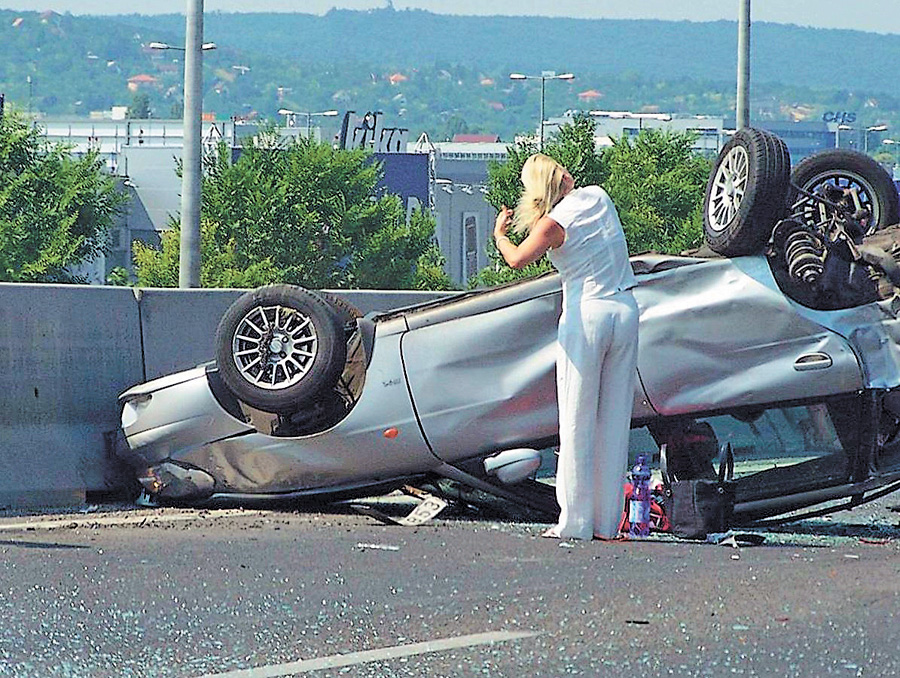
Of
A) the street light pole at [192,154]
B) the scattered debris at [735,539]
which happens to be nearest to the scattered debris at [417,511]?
the scattered debris at [735,539]

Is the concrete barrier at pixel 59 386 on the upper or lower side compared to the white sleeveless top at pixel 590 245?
lower

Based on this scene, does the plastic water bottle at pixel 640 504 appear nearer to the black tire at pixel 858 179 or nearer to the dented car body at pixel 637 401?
the dented car body at pixel 637 401

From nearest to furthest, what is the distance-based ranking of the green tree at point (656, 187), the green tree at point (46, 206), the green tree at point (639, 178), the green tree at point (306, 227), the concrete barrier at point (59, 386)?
the concrete barrier at point (59, 386), the green tree at point (306, 227), the green tree at point (46, 206), the green tree at point (639, 178), the green tree at point (656, 187)

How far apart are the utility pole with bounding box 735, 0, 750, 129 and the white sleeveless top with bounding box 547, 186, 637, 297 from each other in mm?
18201

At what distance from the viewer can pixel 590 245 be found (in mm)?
7867

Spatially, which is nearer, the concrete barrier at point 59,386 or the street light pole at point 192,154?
the concrete barrier at point 59,386

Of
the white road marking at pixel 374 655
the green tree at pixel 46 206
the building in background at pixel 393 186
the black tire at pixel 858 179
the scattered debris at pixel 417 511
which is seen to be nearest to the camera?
the white road marking at pixel 374 655

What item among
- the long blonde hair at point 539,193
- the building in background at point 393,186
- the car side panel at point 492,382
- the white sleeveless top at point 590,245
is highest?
the long blonde hair at point 539,193

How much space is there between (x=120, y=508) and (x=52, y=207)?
40573 mm

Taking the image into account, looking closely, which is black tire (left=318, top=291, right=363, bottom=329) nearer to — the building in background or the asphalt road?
the asphalt road

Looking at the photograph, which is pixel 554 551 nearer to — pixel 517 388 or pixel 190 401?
pixel 517 388

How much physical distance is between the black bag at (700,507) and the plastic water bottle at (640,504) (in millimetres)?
121

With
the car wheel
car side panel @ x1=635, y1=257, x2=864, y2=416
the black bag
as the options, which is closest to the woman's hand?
car side panel @ x1=635, y1=257, x2=864, y2=416

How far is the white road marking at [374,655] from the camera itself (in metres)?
4.97
